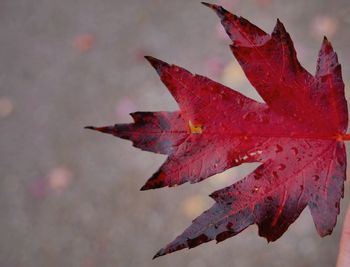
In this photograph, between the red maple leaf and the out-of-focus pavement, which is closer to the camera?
the red maple leaf

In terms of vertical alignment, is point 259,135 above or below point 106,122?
below

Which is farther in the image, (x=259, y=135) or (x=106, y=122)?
(x=106, y=122)

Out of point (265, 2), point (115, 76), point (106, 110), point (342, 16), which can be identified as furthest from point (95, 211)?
point (342, 16)

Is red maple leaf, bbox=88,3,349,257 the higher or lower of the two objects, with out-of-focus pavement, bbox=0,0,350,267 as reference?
lower

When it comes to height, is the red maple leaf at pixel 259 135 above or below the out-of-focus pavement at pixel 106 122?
below

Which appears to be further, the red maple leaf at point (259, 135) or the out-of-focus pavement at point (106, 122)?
the out-of-focus pavement at point (106, 122)
